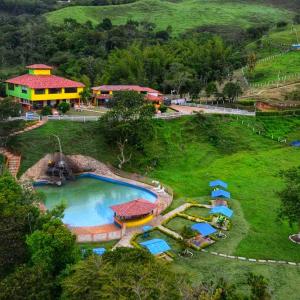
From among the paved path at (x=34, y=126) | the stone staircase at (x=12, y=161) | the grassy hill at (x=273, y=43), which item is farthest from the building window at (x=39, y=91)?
the grassy hill at (x=273, y=43)

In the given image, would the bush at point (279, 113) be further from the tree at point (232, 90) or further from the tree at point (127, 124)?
the tree at point (127, 124)

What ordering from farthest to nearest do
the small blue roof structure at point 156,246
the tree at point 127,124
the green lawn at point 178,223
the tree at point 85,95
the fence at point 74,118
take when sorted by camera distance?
the tree at point 85,95, the fence at point 74,118, the tree at point 127,124, the green lawn at point 178,223, the small blue roof structure at point 156,246

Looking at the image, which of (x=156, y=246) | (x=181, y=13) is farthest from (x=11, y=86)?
(x=181, y=13)

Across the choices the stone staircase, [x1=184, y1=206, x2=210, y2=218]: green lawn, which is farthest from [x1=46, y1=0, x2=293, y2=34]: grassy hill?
[x1=184, y1=206, x2=210, y2=218]: green lawn

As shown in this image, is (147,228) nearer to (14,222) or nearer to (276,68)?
(14,222)

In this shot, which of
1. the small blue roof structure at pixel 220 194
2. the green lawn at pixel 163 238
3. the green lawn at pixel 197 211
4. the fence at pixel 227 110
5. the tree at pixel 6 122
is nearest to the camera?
the green lawn at pixel 163 238

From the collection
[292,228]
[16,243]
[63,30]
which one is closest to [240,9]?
[63,30]

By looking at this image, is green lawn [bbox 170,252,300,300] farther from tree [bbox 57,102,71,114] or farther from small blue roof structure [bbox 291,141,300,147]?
tree [bbox 57,102,71,114]
